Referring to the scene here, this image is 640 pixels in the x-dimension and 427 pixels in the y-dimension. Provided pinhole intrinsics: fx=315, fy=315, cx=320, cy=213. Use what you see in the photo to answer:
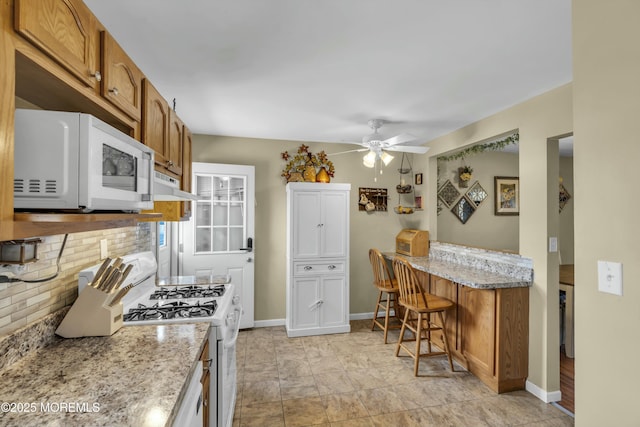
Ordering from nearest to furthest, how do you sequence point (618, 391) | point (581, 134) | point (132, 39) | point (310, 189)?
point (618, 391) < point (581, 134) < point (132, 39) < point (310, 189)

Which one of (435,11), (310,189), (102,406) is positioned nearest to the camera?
(102,406)

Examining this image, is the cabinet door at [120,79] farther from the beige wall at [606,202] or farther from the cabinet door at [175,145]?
the beige wall at [606,202]

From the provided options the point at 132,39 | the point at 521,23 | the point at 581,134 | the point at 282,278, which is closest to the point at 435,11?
the point at 521,23

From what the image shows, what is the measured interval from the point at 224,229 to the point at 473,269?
2803mm

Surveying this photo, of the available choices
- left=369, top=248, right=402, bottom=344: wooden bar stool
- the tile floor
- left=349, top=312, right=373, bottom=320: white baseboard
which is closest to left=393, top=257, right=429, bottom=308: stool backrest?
left=369, top=248, right=402, bottom=344: wooden bar stool

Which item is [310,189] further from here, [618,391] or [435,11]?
[618,391]

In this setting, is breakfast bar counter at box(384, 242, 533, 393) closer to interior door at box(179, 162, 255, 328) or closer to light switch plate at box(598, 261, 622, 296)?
light switch plate at box(598, 261, 622, 296)

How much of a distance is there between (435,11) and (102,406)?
2068 millimetres

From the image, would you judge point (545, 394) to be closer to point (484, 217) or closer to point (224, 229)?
point (484, 217)

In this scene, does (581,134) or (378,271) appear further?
(378,271)

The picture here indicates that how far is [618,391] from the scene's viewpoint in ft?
3.56

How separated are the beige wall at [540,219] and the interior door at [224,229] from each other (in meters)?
2.82

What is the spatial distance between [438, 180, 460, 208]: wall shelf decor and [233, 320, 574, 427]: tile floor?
2170 mm

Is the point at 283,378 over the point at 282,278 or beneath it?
beneath
